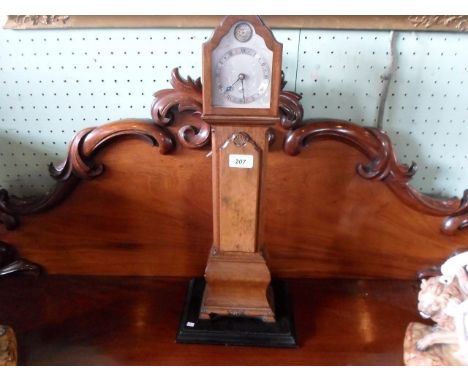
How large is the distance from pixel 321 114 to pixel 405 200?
0.28m

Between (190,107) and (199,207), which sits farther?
(199,207)

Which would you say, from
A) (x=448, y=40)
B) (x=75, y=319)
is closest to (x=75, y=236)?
(x=75, y=319)

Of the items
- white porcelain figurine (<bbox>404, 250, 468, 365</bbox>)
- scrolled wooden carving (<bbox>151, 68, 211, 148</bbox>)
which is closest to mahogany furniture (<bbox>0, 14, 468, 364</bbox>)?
scrolled wooden carving (<bbox>151, 68, 211, 148</bbox>)

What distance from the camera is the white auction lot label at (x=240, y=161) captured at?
782 millimetres

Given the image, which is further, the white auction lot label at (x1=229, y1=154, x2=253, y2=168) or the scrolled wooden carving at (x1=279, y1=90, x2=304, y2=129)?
the scrolled wooden carving at (x1=279, y1=90, x2=304, y2=129)

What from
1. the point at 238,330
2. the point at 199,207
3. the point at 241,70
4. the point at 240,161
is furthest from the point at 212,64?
the point at 238,330

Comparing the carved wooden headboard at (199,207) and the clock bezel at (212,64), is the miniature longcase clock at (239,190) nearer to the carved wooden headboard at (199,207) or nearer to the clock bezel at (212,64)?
the clock bezel at (212,64)

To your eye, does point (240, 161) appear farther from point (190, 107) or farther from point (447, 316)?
point (447, 316)

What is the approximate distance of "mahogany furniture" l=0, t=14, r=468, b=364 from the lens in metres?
0.92

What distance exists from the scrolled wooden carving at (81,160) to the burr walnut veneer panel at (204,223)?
0.08 feet

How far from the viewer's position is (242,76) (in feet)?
2.34

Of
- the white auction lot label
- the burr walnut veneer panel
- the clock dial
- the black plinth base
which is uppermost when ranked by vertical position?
the clock dial

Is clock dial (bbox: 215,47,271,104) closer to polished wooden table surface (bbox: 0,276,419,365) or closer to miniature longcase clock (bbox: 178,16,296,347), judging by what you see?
miniature longcase clock (bbox: 178,16,296,347)

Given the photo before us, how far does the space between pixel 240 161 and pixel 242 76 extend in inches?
6.2
